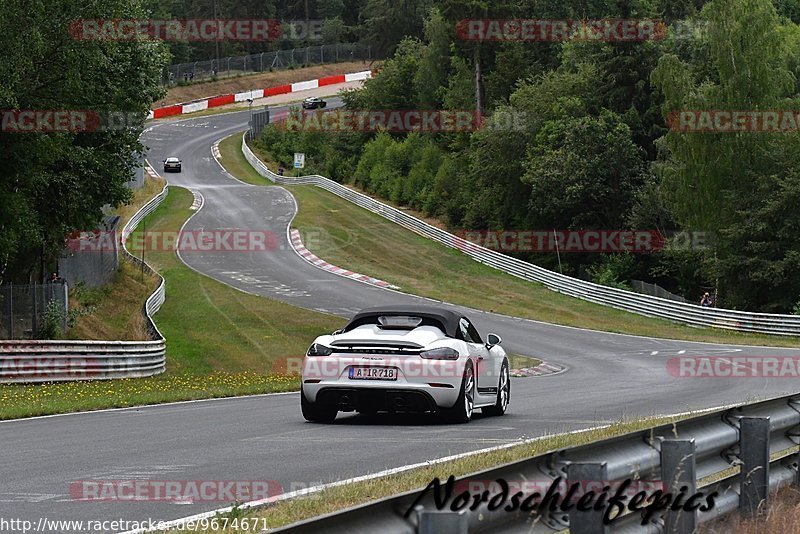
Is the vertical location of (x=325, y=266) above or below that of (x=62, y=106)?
below

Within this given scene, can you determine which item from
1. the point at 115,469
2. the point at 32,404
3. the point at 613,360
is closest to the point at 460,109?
the point at 613,360

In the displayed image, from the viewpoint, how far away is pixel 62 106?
27.2 metres

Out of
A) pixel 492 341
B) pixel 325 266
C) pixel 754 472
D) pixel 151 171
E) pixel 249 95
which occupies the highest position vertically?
pixel 249 95

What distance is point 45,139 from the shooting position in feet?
87.7

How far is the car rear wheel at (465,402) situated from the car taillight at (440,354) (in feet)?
1.11

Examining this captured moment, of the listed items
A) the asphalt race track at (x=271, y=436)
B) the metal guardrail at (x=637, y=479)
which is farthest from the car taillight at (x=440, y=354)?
the metal guardrail at (x=637, y=479)

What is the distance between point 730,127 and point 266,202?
31.5 meters

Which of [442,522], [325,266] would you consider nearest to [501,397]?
[442,522]

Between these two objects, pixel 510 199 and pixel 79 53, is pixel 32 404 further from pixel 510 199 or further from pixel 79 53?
pixel 510 199

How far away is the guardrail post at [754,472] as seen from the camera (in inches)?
271

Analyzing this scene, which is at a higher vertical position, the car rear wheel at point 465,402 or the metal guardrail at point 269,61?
the metal guardrail at point 269,61

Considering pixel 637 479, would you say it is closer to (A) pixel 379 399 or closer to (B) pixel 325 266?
(A) pixel 379 399

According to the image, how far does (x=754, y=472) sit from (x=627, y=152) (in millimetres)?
57049

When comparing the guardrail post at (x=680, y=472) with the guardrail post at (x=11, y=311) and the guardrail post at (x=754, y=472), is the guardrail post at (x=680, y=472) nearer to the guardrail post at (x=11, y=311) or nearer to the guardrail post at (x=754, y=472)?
the guardrail post at (x=754, y=472)
